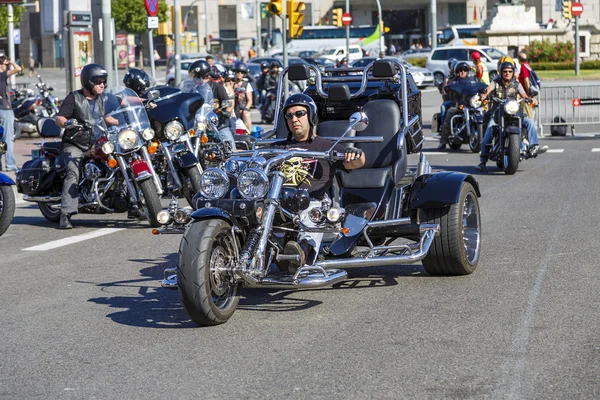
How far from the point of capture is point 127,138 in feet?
38.4

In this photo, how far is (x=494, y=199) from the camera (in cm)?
1359

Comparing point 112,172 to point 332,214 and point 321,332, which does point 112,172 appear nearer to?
point 332,214

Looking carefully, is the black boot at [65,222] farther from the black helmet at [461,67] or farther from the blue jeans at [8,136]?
the black helmet at [461,67]

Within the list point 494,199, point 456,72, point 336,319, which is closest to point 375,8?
point 456,72

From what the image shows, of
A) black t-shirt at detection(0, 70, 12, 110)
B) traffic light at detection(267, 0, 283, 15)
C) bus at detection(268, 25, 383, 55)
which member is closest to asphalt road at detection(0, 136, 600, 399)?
black t-shirt at detection(0, 70, 12, 110)

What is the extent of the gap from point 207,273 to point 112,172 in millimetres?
5765

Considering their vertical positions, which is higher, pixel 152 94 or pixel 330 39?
pixel 330 39

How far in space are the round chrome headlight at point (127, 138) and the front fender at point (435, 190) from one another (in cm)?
411

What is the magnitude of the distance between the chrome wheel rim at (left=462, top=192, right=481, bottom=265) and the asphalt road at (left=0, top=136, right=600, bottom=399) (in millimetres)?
153

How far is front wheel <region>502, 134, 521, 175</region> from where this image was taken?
16.3 metres

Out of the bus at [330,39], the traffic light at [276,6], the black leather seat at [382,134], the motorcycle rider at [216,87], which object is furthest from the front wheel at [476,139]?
the bus at [330,39]

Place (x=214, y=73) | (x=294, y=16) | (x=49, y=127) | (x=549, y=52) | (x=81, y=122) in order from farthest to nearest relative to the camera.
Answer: (x=549, y=52) → (x=294, y=16) → (x=214, y=73) → (x=49, y=127) → (x=81, y=122)

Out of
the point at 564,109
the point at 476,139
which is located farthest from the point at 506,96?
the point at 564,109

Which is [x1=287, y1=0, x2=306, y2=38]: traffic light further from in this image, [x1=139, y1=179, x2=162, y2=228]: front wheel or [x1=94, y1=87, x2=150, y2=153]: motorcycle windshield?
[x1=139, y1=179, x2=162, y2=228]: front wheel
